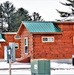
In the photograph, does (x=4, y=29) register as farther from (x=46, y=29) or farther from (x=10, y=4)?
(x=46, y=29)

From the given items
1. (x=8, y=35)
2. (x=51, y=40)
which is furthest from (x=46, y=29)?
(x=8, y=35)

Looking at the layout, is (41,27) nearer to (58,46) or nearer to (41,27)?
(41,27)

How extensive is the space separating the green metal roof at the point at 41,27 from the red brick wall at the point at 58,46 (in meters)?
0.47

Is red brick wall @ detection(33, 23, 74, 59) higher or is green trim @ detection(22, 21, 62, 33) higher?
green trim @ detection(22, 21, 62, 33)

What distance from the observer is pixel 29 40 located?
1412 inches

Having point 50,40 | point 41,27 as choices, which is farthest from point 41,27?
point 50,40

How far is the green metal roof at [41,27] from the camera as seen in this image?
3491 centimetres

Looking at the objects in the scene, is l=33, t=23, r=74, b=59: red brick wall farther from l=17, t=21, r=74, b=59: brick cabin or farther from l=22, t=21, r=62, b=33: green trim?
l=22, t=21, r=62, b=33: green trim

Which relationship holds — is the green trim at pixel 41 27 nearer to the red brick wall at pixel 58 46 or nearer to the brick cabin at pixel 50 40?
the brick cabin at pixel 50 40

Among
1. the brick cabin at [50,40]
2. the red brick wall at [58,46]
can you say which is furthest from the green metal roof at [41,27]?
the red brick wall at [58,46]

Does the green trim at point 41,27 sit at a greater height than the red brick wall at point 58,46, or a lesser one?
greater

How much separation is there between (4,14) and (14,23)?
9.20 meters

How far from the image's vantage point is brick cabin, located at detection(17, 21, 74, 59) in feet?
114

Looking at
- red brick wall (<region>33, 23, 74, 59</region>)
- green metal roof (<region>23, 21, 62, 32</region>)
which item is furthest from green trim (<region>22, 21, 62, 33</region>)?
red brick wall (<region>33, 23, 74, 59</region>)
